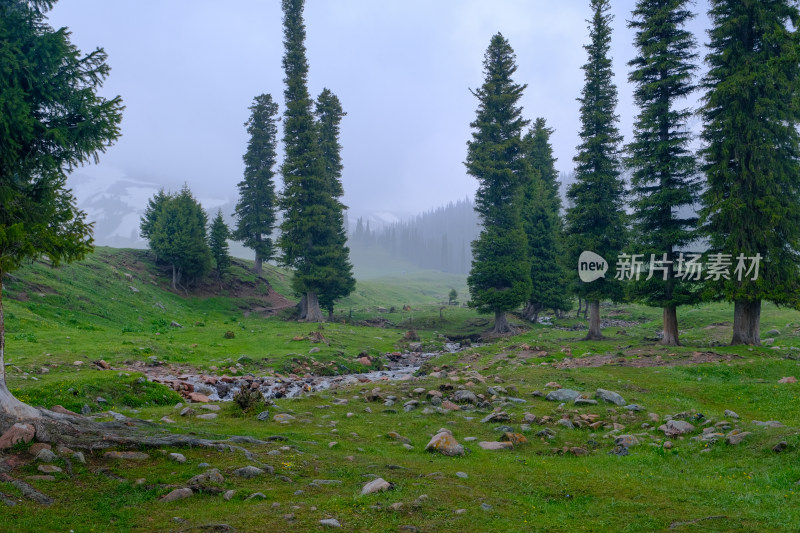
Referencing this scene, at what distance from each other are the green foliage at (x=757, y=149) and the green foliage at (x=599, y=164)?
822 cm

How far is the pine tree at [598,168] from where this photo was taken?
1391 inches

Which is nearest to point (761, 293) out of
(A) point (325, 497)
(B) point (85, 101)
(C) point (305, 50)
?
(A) point (325, 497)

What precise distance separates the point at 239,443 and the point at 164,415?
4.55 m

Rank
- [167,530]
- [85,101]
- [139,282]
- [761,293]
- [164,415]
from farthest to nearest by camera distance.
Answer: [139,282], [761,293], [164,415], [85,101], [167,530]

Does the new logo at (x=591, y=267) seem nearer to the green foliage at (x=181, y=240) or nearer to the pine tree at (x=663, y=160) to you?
the pine tree at (x=663, y=160)

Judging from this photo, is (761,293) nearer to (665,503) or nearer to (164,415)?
(665,503)

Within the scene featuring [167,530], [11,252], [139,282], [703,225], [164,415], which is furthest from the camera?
[139,282]

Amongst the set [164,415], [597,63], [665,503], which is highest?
[597,63]

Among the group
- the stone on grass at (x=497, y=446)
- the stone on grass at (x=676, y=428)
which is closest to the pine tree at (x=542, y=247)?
the stone on grass at (x=676, y=428)

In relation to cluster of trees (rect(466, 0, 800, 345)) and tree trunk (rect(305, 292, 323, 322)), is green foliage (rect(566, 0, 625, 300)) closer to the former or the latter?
cluster of trees (rect(466, 0, 800, 345))

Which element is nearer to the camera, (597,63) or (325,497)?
(325,497)

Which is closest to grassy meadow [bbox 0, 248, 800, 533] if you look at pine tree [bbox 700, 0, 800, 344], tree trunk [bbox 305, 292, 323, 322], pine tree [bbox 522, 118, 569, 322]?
pine tree [bbox 700, 0, 800, 344]

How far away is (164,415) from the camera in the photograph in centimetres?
1430

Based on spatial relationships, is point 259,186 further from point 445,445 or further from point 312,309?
point 445,445
